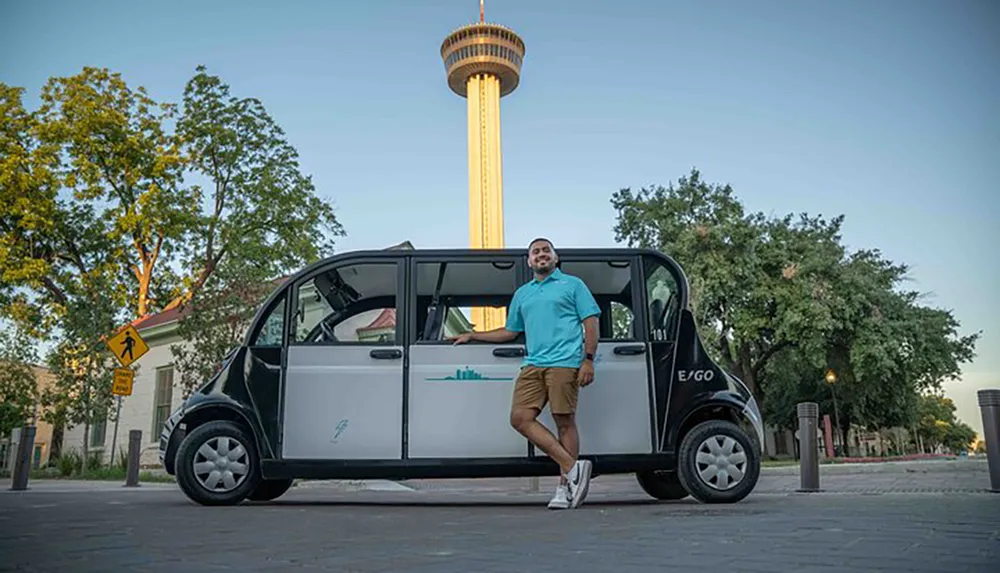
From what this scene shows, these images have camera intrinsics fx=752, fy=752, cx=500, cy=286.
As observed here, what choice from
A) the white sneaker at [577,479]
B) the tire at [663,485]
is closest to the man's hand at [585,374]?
the white sneaker at [577,479]

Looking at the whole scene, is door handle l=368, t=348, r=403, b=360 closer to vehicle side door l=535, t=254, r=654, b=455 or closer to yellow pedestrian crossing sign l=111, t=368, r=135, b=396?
vehicle side door l=535, t=254, r=654, b=455

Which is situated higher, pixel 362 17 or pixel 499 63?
pixel 499 63

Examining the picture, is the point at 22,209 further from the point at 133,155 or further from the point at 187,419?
the point at 187,419

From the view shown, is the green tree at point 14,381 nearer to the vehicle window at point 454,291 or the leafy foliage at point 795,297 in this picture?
the leafy foliage at point 795,297

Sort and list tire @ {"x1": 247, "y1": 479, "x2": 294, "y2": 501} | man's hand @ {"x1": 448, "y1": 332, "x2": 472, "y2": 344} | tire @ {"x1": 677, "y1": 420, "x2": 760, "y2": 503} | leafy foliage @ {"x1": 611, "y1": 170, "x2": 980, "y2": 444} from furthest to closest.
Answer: leafy foliage @ {"x1": 611, "y1": 170, "x2": 980, "y2": 444}, tire @ {"x1": 247, "y1": 479, "x2": 294, "y2": 501}, man's hand @ {"x1": 448, "y1": 332, "x2": 472, "y2": 344}, tire @ {"x1": 677, "y1": 420, "x2": 760, "y2": 503}

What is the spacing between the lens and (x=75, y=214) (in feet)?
88.1

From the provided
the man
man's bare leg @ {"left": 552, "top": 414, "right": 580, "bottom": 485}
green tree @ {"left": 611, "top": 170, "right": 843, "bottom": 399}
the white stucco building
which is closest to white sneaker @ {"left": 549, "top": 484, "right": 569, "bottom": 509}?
the man

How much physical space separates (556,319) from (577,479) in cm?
120

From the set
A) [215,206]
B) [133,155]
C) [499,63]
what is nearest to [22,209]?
[133,155]

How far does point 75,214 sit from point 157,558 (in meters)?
27.8

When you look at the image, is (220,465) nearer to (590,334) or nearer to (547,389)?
(547,389)

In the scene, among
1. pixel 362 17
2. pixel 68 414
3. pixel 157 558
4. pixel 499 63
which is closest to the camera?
pixel 157 558

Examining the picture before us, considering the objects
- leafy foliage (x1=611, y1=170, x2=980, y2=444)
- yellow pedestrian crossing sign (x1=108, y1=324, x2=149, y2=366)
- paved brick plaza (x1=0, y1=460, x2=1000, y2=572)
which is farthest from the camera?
leafy foliage (x1=611, y1=170, x2=980, y2=444)

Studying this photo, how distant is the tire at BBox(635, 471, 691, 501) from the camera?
23.6 feet
